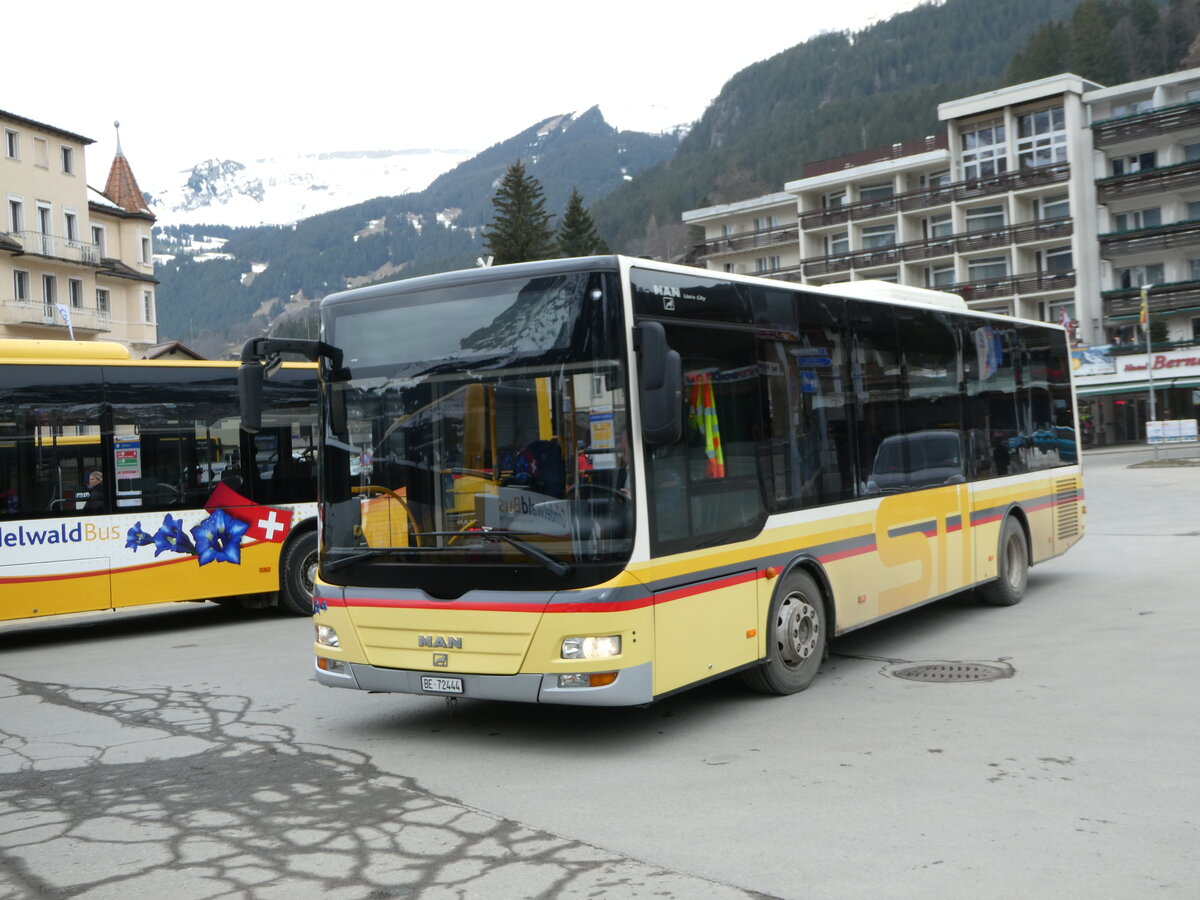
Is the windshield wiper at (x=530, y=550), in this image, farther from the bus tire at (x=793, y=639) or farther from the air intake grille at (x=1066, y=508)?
the air intake grille at (x=1066, y=508)

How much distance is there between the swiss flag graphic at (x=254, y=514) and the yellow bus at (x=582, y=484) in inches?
240

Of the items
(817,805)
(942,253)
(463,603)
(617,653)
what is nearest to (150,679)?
(463,603)

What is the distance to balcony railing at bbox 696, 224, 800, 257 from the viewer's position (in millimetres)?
85312

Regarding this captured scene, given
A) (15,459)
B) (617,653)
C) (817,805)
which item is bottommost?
(817,805)

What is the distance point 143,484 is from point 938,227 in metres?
69.0

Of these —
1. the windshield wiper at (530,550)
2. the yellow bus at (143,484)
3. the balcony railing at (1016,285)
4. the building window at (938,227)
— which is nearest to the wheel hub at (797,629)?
the windshield wiper at (530,550)

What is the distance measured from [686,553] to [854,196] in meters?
76.8

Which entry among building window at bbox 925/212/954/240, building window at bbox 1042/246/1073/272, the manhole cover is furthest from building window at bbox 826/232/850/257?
the manhole cover

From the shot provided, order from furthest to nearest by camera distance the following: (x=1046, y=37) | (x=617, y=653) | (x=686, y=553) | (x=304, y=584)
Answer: (x=1046, y=37), (x=304, y=584), (x=686, y=553), (x=617, y=653)

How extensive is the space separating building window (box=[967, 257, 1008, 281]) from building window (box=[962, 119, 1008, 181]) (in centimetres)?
487

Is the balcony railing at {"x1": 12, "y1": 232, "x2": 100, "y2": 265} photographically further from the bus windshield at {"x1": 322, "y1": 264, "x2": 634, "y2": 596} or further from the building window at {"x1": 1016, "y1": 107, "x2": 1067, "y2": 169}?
the bus windshield at {"x1": 322, "y1": 264, "x2": 634, "y2": 596}

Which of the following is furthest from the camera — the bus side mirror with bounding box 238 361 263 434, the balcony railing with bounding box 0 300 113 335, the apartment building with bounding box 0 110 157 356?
the apartment building with bounding box 0 110 157 356

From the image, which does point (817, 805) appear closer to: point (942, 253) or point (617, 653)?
point (617, 653)

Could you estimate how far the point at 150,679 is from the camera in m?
10.5
